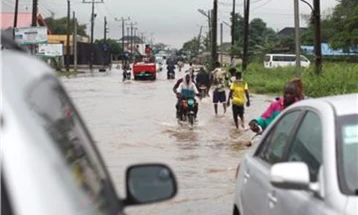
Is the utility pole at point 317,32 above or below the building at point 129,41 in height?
below

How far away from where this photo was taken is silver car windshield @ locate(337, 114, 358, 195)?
160 inches

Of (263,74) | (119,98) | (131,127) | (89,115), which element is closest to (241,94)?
(131,127)

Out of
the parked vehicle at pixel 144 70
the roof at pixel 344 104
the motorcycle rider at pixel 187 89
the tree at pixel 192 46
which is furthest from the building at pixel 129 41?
the roof at pixel 344 104

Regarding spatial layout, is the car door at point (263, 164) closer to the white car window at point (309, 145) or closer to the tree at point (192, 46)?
the white car window at point (309, 145)

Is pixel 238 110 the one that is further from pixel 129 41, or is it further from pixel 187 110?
pixel 129 41

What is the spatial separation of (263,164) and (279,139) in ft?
0.81

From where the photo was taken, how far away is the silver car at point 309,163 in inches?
160

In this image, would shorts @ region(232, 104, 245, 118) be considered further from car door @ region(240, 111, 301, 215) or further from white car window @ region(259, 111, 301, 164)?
white car window @ region(259, 111, 301, 164)

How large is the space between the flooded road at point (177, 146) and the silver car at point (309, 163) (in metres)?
1.35

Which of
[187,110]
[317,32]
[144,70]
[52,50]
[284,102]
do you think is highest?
[52,50]

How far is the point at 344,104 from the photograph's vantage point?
4762 mm

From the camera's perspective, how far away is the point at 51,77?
2816mm

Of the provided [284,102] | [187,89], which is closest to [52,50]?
[187,89]

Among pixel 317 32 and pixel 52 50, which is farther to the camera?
pixel 52 50
